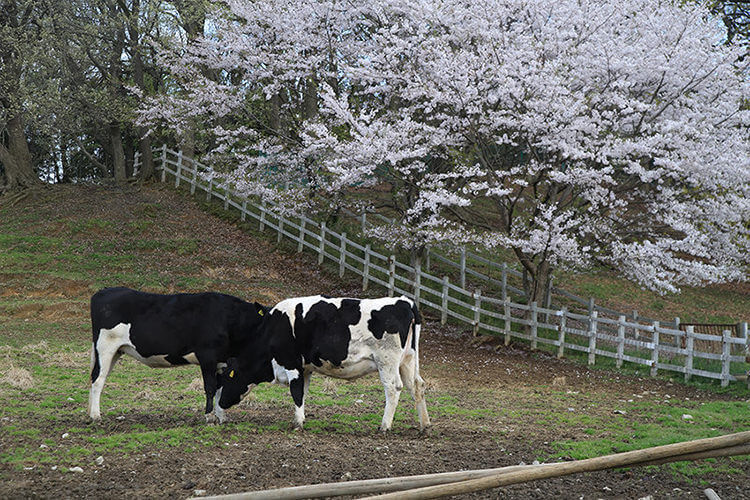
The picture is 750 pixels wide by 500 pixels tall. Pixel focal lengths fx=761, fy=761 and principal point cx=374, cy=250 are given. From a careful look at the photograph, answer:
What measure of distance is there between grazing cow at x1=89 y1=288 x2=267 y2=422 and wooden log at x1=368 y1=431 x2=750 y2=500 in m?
4.36

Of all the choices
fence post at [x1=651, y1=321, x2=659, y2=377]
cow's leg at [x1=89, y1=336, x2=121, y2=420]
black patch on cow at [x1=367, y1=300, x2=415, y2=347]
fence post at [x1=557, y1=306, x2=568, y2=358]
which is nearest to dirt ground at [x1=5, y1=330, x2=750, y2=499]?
cow's leg at [x1=89, y1=336, x2=121, y2=420]

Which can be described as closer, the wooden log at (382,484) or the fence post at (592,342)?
the wooden log at (382,484)

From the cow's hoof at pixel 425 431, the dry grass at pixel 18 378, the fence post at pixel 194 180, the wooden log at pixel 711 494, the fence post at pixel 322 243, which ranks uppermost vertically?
the fence post at pixel 194 180

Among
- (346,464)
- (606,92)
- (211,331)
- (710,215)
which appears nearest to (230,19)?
(606,92)

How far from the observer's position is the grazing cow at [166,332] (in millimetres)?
9578

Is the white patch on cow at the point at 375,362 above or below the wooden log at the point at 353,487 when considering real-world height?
above

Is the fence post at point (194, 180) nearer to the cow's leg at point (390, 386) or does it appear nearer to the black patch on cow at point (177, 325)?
the black patch on cow at point (177, 325)

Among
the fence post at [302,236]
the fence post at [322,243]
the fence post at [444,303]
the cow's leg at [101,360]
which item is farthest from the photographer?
the fence post at [302,236]

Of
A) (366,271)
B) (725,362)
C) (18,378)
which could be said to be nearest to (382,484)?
(18,378)

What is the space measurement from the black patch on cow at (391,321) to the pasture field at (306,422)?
122 cm

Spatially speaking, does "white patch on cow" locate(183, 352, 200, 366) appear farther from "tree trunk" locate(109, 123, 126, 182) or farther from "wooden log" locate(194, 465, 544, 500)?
"tree trunk" locate(109, 123, 126, 182)

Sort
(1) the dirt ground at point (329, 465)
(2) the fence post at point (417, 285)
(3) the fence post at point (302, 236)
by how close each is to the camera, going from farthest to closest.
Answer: (3) the fence post at point (302, 236), (2) the fence post at point (417, 285), (1) the dirt ground at point (329, 465)

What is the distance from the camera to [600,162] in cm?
1777

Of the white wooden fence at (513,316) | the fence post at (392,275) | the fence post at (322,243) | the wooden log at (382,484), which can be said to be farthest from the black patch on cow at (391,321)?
the fence post at (322,243)
